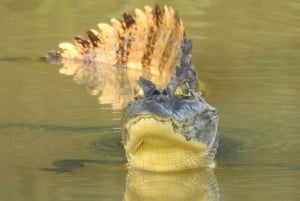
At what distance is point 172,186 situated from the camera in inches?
248

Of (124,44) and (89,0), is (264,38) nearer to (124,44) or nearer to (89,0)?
(124,44)

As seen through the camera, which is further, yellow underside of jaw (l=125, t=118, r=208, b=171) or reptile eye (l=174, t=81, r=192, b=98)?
reptile eye (l=174, t=81, r=192, b=98)

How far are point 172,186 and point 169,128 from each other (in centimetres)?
37

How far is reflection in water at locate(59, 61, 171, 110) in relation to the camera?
8875 millimetres

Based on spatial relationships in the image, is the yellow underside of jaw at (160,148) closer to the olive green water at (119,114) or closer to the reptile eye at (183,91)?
the olive green water at (119,114)

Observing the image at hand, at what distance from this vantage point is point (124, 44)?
10508 millimetres

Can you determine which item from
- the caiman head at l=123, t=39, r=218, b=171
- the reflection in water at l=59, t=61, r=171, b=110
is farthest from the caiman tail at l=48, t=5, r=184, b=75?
the caiman head at l=123, t=39, r=218, b=171

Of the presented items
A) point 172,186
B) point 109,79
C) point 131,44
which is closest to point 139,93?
point 172,186

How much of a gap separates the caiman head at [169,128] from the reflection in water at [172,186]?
0.16 ft

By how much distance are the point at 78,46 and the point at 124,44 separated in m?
0.41

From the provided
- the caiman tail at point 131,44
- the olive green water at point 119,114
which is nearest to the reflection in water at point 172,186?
the olive green water at point 119,114

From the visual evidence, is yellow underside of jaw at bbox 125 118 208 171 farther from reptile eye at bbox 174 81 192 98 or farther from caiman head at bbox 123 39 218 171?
reptile eye at bbox 174 81 192 98

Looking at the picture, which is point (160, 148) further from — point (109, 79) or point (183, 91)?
point (109, 79)

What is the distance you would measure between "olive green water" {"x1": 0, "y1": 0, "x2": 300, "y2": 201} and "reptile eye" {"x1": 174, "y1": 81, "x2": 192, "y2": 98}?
1.47 ft
